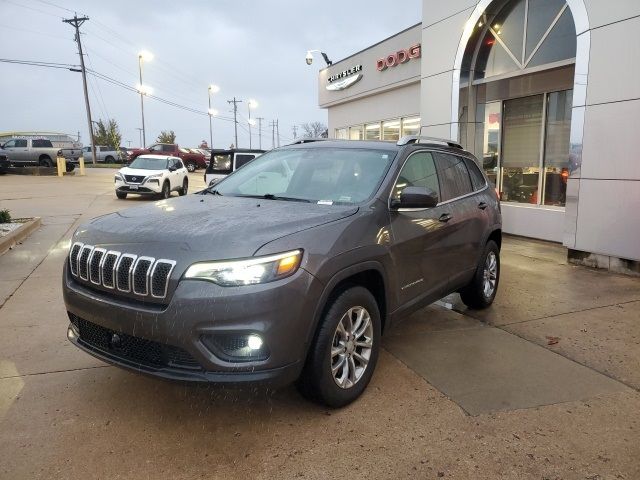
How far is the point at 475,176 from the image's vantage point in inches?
207

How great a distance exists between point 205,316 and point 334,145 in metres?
2.21

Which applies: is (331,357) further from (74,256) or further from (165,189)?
(165,189)

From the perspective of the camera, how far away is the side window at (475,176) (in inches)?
204

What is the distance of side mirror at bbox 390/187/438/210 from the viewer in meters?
3.54

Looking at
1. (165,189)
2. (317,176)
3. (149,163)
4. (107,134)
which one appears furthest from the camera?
(107,134)

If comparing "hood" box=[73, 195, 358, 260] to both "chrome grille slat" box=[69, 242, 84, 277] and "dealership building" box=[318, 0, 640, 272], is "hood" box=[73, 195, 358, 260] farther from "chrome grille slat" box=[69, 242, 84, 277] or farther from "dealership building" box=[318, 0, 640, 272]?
"dealership building" box=[318, 0, 640, 272]

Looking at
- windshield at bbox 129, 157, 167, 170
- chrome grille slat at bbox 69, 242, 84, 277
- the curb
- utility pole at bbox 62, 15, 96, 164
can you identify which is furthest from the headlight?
utility pole at bbox 62, 15, 96, 164

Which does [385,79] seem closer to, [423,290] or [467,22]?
[467,22]

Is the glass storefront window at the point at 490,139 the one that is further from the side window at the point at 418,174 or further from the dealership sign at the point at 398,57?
the side window at the point at 418,174

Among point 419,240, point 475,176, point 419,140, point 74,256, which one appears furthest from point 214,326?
point 475,176

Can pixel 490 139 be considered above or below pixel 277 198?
above

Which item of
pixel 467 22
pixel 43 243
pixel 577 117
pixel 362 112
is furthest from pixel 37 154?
pixel 577 117

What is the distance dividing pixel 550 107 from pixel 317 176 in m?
7.71

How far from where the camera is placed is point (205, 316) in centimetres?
260
